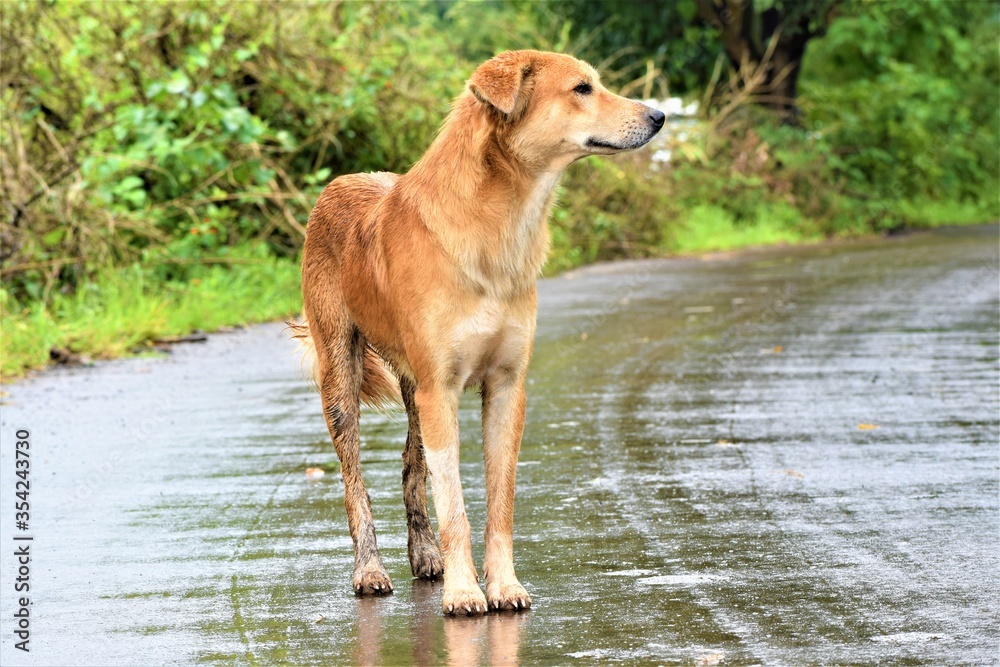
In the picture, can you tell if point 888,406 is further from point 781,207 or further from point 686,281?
point 781,207

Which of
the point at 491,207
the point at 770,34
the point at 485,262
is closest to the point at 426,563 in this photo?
the point at 485,262

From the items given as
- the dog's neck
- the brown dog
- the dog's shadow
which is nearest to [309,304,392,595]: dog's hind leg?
the brown dog

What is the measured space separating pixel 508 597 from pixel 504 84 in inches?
72.4

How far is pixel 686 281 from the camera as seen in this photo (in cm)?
1948

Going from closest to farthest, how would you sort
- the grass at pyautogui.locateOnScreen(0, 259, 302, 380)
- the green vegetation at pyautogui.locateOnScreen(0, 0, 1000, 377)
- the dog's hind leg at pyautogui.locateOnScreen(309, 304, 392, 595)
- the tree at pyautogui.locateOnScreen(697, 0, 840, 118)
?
the dog's hind leg at pyautogui.locateOnScreen(309, 304, 392, 595)
the grass at pyautogui.locateOnScreen(0, 259, 302, 380)
the green vegetation at pyautogui.locateOnScreen(0, 0, 1000, 377)
the tree at pyautogui.locateOnScreen(697, 0, 840, 118)

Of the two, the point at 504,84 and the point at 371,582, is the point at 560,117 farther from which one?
the point at 371,582

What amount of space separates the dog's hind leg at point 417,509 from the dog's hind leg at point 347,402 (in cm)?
18

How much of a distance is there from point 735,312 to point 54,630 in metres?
11.1

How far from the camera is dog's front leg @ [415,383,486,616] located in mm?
5375

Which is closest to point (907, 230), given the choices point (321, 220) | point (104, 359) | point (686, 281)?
point (686, 281)

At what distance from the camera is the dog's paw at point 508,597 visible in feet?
17.6

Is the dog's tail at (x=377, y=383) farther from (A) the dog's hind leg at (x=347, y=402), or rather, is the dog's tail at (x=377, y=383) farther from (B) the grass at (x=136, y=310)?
(B) the grass at (x=136, y=310)

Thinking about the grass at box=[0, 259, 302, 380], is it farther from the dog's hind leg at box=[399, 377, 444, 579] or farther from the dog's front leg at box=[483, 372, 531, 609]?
the dog's front leg at box=[483, 372, 531, 609]

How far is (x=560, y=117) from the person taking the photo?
5672mm
